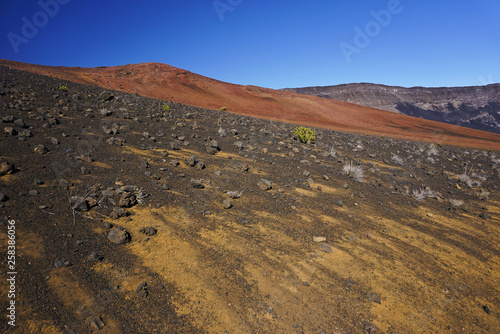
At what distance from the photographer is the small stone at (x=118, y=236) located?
3291mm

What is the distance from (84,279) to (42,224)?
4.19 ft

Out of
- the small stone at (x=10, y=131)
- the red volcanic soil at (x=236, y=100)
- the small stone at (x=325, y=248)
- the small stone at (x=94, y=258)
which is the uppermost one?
the red volcanic soil at (x=236, y=100)

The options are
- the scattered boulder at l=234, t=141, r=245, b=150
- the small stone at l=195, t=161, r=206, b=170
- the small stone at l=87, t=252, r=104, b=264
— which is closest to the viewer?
the small stone at l=87, t=252, r=104, b=264

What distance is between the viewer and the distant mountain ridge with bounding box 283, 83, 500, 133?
54.8 metres

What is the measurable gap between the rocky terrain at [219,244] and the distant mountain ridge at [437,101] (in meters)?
64.9

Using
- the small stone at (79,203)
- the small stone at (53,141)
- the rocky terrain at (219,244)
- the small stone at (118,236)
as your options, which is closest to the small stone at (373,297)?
the rocky terrain at (219,244)

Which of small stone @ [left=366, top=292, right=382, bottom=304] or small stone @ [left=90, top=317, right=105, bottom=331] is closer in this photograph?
small stone @ [left=90, top=317, right=105, bottom=331]

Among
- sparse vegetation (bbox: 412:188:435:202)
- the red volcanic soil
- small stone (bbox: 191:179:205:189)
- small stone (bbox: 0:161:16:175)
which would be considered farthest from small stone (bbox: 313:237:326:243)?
the red volcanic soil

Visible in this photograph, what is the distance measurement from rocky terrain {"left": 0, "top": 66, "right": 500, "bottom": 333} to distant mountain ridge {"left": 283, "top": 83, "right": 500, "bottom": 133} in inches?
2555

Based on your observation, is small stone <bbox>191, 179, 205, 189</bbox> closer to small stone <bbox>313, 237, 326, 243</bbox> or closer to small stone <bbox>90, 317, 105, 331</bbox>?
small stone <bbox>313, 237, 326, 243</bbox>

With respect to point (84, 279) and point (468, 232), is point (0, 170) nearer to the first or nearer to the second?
point (84, 279)

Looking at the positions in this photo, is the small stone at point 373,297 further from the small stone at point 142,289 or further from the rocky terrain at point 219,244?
the small stone at point 142,289

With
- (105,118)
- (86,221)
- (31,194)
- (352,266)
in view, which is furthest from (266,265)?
(105,118)

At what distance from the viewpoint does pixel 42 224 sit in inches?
128
